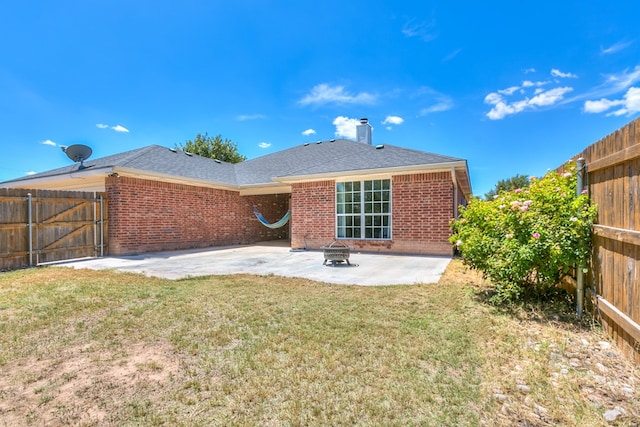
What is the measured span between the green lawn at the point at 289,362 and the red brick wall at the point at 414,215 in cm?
506

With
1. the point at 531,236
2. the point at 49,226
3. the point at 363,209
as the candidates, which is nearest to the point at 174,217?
the point at 49,226

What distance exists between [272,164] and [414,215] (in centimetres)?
802

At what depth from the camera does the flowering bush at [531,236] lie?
138 inches

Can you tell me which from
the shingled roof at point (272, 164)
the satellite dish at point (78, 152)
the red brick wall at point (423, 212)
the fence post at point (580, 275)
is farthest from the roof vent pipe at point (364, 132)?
the fence post at point (580, 275)

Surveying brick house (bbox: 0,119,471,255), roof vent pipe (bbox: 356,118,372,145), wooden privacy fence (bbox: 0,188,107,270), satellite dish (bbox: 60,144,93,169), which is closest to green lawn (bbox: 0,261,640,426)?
wooden privacy fence (bbox: 0,188,107,270)

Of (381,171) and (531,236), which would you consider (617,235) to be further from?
(381,171)

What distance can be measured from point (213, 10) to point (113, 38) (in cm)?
373

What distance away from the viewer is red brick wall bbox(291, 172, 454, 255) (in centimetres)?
942

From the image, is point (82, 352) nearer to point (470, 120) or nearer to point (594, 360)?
point (594, 360)

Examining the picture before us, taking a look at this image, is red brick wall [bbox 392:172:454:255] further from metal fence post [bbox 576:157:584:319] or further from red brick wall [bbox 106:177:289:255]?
red brick wall [bbox 106:177:289:255]

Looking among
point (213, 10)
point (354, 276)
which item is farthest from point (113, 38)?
point (354, 276)

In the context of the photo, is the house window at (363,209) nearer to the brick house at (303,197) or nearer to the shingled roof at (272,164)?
the brick house at (303,197)

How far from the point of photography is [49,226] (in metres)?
8.35

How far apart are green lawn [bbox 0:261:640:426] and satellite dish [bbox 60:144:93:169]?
27.0 feet
